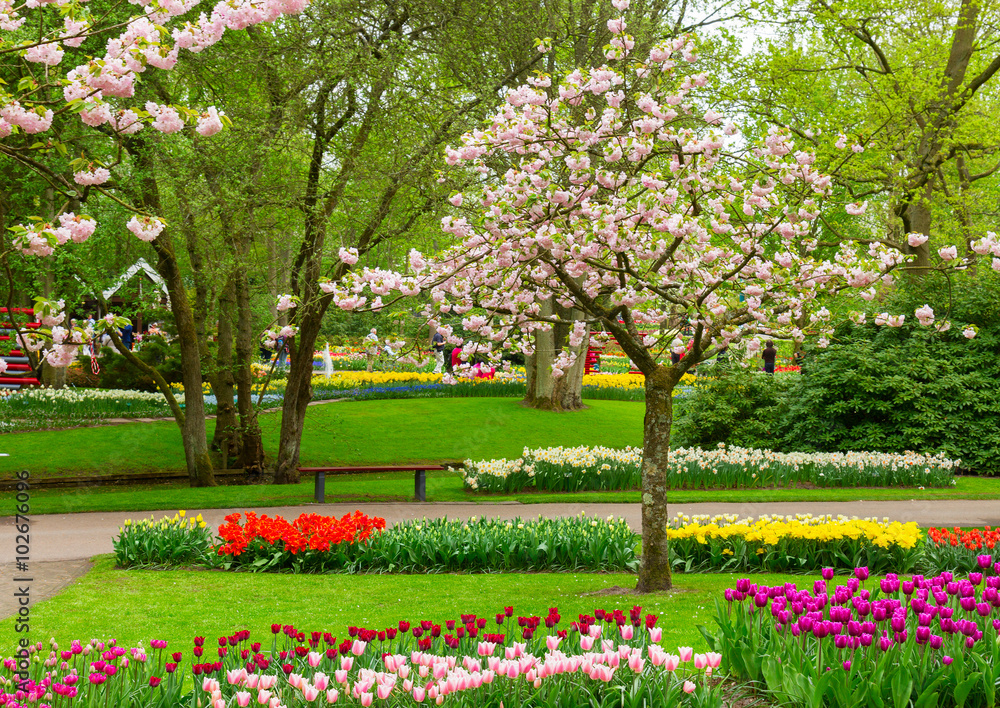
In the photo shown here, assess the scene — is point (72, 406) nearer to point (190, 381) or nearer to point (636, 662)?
point (190, 381)

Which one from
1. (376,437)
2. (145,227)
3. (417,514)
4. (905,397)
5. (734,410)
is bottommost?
(417,514)

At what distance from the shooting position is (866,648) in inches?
153

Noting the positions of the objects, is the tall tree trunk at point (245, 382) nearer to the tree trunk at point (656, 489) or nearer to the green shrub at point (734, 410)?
the green shrub at point (734, 410)

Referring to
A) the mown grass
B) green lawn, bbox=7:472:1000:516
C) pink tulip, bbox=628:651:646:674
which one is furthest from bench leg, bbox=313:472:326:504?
pink tulip, bbox=628:651:646:674

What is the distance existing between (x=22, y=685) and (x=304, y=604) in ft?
11.1

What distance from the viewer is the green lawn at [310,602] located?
6.12m

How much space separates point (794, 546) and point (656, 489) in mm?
1920

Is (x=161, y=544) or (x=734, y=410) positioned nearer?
(x=161, y=544)

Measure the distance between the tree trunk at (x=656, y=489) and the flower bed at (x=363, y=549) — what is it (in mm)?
1213

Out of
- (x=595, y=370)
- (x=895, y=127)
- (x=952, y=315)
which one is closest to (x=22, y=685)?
(x=952, y=315)

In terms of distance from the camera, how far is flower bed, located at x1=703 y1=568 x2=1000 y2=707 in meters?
3.60

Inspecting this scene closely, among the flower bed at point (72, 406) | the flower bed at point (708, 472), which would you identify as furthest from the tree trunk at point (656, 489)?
the flower bed at point (72, 406)

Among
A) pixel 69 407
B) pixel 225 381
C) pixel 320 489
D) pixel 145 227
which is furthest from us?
pixel 69 407

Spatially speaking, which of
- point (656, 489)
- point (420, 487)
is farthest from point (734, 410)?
point (656, 489)
